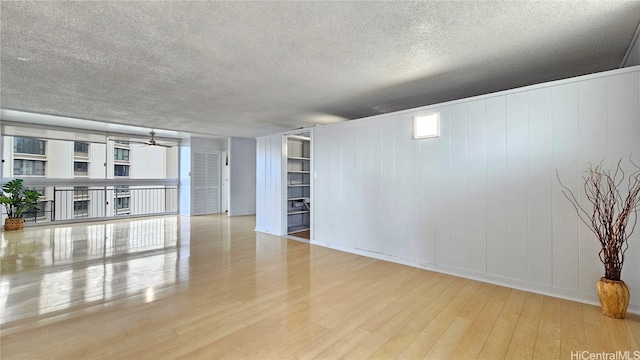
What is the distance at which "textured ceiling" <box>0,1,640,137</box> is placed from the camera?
202cm

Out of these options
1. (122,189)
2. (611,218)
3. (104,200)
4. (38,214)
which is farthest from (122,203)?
(611,218)

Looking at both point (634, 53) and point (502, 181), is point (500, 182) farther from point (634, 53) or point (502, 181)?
point (634, 53)

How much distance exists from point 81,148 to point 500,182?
9.58 m

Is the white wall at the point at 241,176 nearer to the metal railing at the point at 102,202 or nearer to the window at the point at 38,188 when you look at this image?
→ the metal railing at the point at 102,202

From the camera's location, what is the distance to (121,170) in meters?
8.14

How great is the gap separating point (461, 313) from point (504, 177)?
1.60 m

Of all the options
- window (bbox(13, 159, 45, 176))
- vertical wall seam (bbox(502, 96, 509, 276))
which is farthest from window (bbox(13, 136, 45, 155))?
vertical wall seam (bbox(502, 96, 509, 276))

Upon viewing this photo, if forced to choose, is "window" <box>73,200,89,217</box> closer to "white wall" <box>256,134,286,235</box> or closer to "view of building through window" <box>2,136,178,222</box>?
"view of building through window" <box>2,136,178,222</box>

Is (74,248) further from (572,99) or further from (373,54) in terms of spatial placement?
(572,99)

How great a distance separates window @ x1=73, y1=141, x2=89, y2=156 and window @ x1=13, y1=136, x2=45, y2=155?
25.1 inches

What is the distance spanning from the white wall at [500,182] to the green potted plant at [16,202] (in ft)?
24.2

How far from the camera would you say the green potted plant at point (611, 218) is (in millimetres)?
2240

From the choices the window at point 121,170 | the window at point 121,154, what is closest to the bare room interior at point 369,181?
the window at point 121,170

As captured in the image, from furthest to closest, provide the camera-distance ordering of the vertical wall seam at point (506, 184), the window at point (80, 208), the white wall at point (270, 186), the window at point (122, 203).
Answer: the window at point (122, 203), the window at point (80, 208), the white wall at point (270, 186), the vertical wall seam at point (506, 184)
